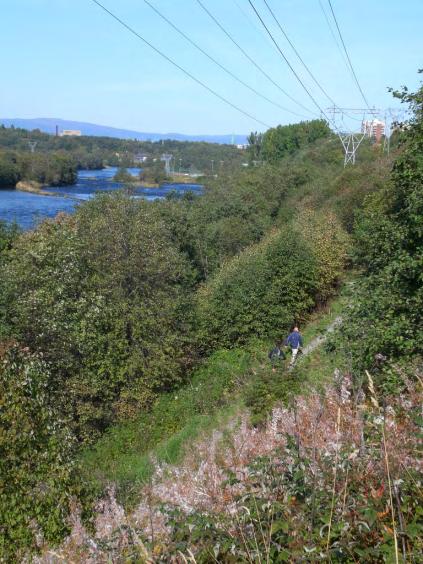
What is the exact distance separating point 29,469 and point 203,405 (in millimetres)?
8282

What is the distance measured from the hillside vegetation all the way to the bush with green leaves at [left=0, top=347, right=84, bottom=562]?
26 mm

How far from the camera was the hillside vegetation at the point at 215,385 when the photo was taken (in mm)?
3219

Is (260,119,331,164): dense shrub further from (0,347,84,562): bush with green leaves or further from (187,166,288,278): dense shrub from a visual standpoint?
(0,347,84,562): bush with green leaves

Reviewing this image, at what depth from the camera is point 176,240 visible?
105ft

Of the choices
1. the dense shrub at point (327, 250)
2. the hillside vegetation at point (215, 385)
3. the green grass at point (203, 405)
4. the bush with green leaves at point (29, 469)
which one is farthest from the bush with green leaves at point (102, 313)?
the bush with green leaves at point (29, 469)

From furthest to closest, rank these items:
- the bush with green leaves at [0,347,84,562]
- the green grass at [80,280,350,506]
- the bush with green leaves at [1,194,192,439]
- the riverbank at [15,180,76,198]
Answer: the riverbank at [15,180,76,198], the bush with green leaves at [1,194,192,439], the green grass at [80,280,350,506], the bush with green leaves at [0,347,84,562]

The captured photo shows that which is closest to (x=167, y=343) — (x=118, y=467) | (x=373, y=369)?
(x=118, y=467)

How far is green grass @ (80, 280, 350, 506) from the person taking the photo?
34.1ft

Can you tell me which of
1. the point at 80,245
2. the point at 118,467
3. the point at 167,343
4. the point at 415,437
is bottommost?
the point at 118,467

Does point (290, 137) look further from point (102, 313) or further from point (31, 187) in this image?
point (102, 313)

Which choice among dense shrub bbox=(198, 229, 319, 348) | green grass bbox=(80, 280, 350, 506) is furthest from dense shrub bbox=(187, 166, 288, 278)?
green grass bbox=(80, 280, 350, 506)

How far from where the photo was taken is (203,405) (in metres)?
15.6

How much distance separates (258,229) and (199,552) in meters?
37.2

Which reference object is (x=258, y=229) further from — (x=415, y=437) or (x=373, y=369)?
(x=415, y=437)
